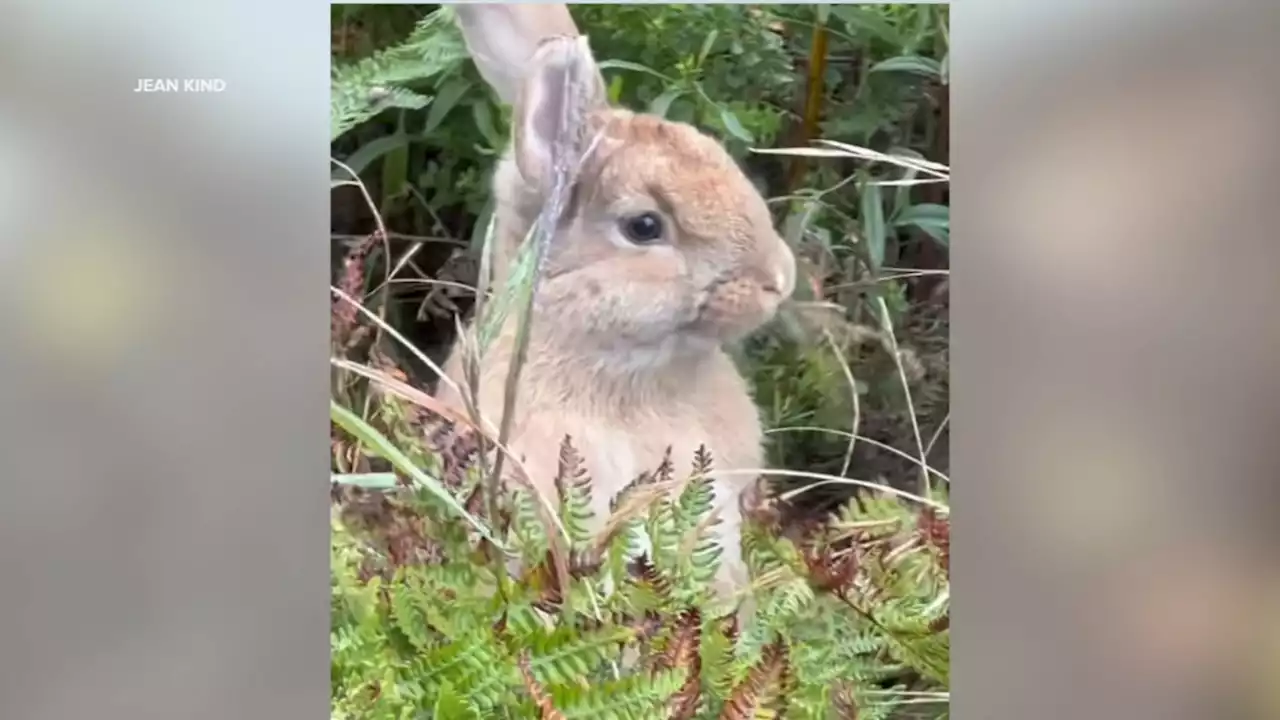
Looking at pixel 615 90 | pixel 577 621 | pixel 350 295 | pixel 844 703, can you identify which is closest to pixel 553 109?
pixel 615 90

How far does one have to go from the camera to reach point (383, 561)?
0.71 m

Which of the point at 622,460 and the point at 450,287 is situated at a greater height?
the point at 450,287

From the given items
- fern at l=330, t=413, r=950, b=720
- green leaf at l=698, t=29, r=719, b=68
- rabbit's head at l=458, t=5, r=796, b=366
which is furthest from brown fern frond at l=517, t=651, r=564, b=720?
green leaf at l=698, t=29, r=719, b=68

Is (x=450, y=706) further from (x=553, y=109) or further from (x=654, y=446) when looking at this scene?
(x=553, y=109)

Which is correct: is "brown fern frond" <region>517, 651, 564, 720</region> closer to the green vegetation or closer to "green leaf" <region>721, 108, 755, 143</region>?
the green vegetation

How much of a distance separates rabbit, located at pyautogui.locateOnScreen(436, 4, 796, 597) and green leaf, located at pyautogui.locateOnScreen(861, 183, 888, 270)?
6cm

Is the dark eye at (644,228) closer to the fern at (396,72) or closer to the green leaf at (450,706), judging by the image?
the fern at (396,72)

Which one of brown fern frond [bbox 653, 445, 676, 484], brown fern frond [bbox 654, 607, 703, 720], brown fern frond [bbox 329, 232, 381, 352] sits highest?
brown fern frond [bbox 329, 232, 381, 352]

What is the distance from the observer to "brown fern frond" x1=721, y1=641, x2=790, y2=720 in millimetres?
708

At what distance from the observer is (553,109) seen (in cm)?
72
